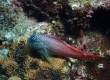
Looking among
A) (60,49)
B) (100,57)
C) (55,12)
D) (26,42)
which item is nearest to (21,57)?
(26,42)

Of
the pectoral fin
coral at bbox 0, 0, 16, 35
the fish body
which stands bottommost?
the pectoral fin

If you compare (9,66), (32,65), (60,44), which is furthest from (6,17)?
(60,44)

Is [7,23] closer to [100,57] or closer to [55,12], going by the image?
[55,12]

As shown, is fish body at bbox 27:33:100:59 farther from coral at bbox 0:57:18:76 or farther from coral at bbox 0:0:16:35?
coral at bbox 0:0:16:35

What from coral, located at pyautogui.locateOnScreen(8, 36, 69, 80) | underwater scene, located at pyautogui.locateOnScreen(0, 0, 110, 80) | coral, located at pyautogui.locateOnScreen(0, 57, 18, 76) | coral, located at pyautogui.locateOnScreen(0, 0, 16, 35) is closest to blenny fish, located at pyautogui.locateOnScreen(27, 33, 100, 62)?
underwater scene, located at pyautogui.locateOnScreen(0, 0, 110, 80)

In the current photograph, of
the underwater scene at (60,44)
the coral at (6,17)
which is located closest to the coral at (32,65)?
the underwater scene at (60,44)

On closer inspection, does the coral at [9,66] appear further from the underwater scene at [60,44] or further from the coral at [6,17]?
the coral at [6,17]

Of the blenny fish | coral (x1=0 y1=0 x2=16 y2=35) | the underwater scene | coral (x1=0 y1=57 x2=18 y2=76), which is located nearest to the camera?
the blenny fish
